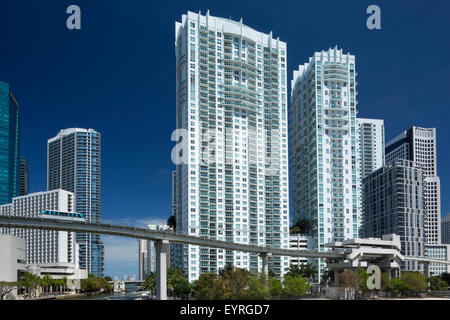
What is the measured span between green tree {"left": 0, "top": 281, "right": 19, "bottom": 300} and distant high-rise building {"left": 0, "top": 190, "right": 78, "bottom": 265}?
29.7 meters

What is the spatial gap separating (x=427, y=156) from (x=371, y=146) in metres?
11.9

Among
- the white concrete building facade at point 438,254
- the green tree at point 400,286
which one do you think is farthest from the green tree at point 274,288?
the white concrete building facade at point 438,254

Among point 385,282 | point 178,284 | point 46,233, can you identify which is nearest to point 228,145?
point 178,284

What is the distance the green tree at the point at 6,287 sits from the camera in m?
42.7

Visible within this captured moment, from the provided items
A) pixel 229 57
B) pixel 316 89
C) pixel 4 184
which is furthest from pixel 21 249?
pixel 316 89

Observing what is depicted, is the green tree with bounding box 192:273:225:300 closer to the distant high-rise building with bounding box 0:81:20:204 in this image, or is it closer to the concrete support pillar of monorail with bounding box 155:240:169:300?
the concrete support pillar of monorail with bounding box 155:240:169:300

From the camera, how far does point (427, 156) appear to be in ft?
226

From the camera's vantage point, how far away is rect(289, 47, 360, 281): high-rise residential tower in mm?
63688

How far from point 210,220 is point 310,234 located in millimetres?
16218

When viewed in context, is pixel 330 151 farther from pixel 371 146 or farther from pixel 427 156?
pixel 371 146

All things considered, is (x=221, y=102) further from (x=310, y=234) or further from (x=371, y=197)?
(x=371, y=197)

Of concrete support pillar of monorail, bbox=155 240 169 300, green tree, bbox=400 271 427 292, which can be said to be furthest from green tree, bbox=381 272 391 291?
concrete support pillar of monorail, bbox=155 240 169 300

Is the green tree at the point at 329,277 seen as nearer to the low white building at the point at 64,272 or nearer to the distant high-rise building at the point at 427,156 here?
the distant high-rise building at the point at 427,156
